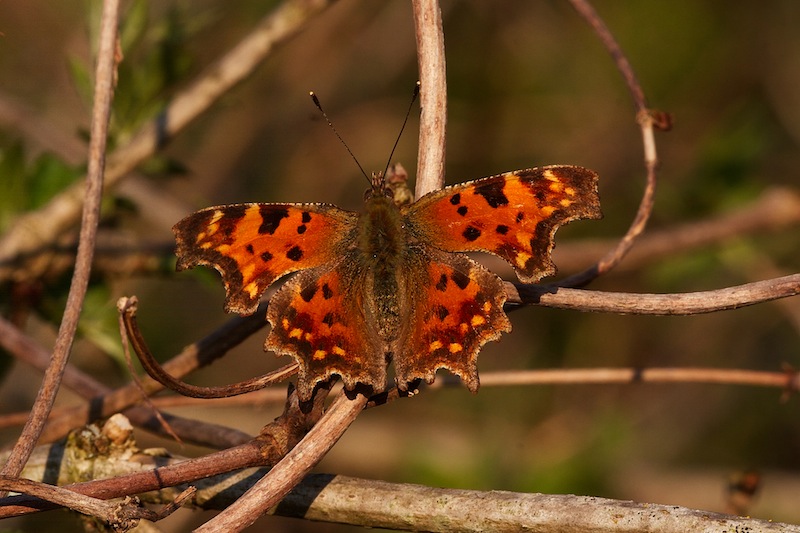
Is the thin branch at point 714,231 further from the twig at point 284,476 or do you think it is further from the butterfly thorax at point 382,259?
the twig at point 284,476

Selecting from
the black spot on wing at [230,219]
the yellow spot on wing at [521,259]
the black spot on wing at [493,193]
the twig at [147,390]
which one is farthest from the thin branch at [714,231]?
the twig at [147,390]

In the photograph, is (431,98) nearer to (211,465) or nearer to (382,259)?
(382,259)

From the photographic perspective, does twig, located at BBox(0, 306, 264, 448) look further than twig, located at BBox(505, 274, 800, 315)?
Yes

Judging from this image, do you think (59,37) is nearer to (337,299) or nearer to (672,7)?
(672,7)

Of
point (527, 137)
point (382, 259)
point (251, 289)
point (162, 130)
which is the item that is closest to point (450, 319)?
point (382, 259)

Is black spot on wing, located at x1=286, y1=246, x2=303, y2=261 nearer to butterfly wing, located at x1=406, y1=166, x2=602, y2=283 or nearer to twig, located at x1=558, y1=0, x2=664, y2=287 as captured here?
butterfly wing, located at x1=406, y1=166, x2=602, y2=283

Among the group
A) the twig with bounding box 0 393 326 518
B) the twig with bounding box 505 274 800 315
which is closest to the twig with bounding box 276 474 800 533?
the twig with bounding box 0 393 326 518

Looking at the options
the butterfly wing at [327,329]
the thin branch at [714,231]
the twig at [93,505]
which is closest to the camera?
the twig at [93,505]
